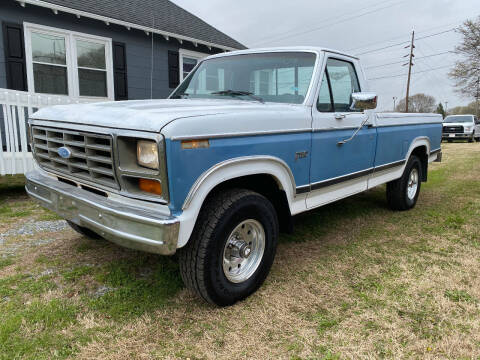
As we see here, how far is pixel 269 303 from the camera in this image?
9.14ft

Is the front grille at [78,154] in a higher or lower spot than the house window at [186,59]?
lower

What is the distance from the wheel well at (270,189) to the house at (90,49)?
14.7ft

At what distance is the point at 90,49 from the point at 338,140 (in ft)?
26.4

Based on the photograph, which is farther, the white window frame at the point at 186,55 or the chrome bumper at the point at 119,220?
the white window frame at the point at 186,55

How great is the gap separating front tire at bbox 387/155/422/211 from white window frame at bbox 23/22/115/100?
7.57 meters

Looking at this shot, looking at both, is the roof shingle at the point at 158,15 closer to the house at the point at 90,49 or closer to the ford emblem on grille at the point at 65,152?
the house at the point at 90,49

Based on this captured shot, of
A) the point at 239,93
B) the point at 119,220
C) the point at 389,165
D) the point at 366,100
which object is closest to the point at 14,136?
the point at 239,93

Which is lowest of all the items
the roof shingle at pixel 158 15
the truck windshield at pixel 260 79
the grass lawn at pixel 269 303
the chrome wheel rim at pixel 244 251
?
the grass lawn at pixel 269 303

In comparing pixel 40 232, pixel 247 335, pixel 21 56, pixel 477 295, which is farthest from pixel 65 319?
pixel 21 56

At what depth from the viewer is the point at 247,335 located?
2.40m

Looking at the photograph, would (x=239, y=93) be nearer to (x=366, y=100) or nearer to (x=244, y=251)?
(x=366, y=100)

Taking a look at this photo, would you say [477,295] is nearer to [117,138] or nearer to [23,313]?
[117,138]

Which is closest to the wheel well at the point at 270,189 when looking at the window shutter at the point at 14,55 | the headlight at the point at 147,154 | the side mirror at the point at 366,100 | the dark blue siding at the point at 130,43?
the headlight at the point at 147,154

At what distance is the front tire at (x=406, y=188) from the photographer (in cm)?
519
